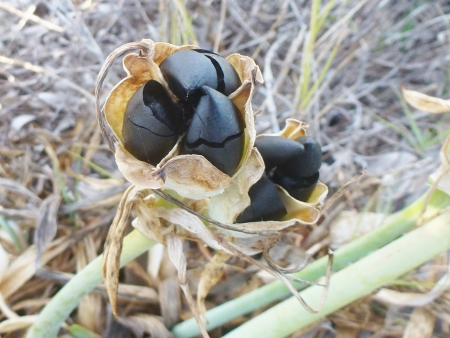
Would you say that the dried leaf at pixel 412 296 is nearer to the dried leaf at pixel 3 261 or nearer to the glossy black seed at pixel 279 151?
the glossy black seed at pixel 279 151

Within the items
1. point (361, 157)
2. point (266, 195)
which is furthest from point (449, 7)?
point (266, 195)

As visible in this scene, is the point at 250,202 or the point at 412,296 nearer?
the point at 250,202

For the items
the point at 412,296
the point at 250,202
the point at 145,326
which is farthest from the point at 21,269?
the point at 412,296

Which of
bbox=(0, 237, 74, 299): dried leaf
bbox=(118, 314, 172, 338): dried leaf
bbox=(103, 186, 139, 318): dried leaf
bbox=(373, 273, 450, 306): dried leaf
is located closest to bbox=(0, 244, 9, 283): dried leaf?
bbox=(0, 237, 74, 299): dried leaf

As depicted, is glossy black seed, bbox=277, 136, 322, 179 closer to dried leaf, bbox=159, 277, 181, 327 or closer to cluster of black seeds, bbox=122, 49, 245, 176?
cluster of black seeds, bbox=122, 49, 245, 176

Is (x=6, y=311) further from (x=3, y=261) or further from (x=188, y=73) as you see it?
(x=188, y=73)

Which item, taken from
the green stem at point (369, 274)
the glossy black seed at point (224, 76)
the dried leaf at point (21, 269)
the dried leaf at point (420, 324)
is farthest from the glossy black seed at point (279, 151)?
the dried leaf at point (21, 269)
